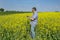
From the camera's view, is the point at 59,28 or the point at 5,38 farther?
the point at 59,28

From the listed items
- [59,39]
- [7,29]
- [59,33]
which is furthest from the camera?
[7,29]

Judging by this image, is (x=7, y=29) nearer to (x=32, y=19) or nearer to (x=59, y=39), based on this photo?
(x=32, y=19)

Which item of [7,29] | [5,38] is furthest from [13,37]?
[7,29]

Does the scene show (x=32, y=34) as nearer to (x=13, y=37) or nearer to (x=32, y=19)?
(x=32, y=19)

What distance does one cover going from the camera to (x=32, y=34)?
34.2 ft

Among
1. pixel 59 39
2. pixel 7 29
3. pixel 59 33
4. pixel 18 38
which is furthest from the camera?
pixel 7 29

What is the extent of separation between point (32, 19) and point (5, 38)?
197 centimetres

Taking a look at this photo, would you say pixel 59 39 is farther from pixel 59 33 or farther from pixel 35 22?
pixel 35 22

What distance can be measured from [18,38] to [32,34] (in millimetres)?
1637

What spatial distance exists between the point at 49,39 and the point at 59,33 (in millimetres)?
1145

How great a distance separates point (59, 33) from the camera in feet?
34.0

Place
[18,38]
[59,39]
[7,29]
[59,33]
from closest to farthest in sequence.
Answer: [18,38] → [59,39] → [59,33] → [7,29]

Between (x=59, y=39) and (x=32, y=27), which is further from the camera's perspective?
(x=32, y=27)

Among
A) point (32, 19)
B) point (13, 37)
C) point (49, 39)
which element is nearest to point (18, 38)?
point (13, 37)
